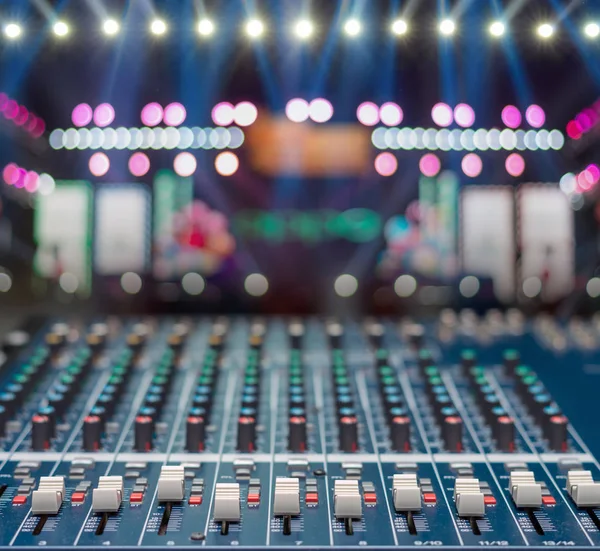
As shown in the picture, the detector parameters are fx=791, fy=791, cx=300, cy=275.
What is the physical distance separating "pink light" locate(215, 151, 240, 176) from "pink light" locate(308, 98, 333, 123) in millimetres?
531

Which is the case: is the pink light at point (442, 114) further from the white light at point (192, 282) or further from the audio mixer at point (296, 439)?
the audio mixer at point (296, 439)

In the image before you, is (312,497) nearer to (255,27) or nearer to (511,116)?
(255,27)

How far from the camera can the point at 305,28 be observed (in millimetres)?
2291

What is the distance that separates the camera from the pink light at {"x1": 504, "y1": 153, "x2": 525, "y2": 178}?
448 cm

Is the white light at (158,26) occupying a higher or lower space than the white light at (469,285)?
higher

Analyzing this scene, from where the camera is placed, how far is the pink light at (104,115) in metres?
4.23

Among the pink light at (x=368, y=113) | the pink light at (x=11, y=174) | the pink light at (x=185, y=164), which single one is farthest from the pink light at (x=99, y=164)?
the pink light at (x=368, y=113)

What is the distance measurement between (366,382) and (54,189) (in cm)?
292

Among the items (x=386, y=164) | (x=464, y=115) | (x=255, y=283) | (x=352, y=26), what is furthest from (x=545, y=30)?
(x=255, y=283)

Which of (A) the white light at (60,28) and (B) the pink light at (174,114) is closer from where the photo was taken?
(A) the white light at (60,28)

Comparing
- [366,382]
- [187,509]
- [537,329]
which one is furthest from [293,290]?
[187,509]

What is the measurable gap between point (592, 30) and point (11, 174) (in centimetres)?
260

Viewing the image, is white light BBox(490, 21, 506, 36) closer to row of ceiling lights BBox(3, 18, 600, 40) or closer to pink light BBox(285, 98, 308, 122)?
row of ceiling lights BBox(3, 18, 600, 40)

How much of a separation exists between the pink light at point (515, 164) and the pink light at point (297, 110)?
1.20 meters
